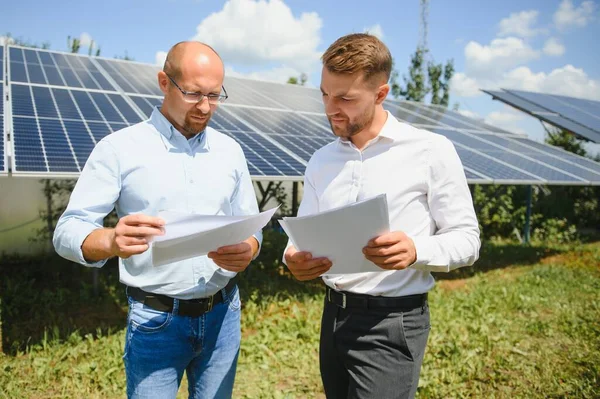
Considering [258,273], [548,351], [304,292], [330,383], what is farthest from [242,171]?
[258,273]

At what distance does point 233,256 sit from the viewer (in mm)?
1976

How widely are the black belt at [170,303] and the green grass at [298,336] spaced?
2070 millimetres

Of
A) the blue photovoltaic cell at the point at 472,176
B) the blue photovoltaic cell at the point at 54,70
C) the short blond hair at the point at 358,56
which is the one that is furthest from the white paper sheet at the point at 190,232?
the blue photovoltaic cell at the point at 54,70

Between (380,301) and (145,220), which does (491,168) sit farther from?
(145,220)

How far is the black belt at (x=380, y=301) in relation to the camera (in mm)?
1985

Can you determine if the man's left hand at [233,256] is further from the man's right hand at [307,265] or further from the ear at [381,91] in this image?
the ear at [381,91]

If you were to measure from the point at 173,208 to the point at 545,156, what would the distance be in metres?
10.1

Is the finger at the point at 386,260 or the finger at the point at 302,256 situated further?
the finger at the point at 302,256

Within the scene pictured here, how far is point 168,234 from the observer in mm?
1647

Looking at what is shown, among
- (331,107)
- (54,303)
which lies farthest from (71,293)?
(331,107)

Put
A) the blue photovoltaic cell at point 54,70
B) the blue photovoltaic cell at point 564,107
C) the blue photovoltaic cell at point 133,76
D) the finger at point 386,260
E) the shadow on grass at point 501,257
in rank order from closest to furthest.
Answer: the finger at point 386,260 → the blue photovoltaic cell at point 54,70 → the blue photovoltaic cell at point 133,76 → the shadow on grass at point 501,257 → the blue photovoltaic cell at point 564,107

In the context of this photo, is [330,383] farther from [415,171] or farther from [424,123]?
[424,123]

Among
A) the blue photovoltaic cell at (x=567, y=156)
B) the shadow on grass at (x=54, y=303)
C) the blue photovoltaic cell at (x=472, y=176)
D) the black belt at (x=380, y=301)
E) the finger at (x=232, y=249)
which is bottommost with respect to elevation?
the shadow on grass at (x=54, y=303)

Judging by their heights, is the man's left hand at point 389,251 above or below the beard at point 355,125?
below
